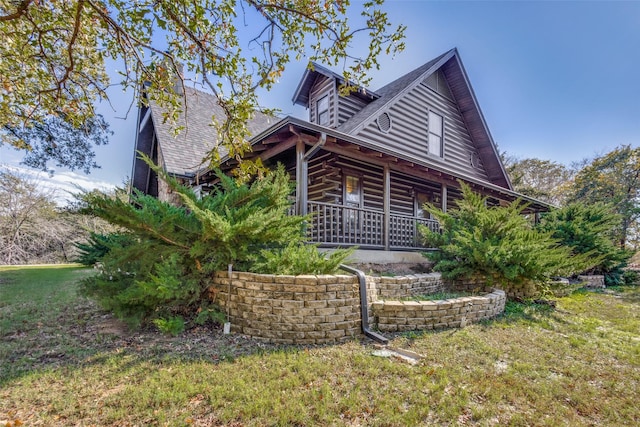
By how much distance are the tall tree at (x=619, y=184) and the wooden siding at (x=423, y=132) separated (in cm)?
1042

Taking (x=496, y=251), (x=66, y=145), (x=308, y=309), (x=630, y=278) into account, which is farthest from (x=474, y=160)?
(x=66, y=145)

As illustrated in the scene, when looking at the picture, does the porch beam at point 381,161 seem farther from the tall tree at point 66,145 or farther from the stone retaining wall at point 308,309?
the tall tree at point 66,145

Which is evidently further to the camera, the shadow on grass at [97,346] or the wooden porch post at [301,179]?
the wooden porch post at [301,179]

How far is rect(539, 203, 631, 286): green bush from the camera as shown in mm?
10141

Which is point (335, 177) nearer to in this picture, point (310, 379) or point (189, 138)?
point (189, 138)

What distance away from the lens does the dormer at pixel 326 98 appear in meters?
10.1

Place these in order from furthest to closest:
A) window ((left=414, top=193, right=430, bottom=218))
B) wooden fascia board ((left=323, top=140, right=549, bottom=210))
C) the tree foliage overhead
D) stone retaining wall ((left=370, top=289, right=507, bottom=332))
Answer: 1. window ((left=414, top=193, right=430, bottom=218))
2. wooden fascia board ((left=323, top=140, right=549, bottom=210))
3. stone retaining wall ((left=370, top=289, right=507, bottom=332))
4. the tree foliage overhead

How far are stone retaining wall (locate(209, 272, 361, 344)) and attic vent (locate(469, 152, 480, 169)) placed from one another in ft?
36.2

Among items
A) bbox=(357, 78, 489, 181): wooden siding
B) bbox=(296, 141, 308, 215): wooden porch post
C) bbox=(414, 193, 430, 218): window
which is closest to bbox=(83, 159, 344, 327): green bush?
bbox=(296, 141, 308, 215): wooden porch post

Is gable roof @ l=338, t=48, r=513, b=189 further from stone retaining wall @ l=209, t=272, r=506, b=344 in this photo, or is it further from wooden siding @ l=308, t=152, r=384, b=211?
stone retaining wall @ l=209, t=272, r=506, b=344

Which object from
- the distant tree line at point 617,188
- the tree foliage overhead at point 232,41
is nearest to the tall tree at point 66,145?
the tree foliage overhead at point 232,41

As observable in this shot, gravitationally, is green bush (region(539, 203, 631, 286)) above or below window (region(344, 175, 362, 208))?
below

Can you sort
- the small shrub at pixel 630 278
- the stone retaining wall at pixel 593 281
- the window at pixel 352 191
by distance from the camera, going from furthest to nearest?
the small shrub at pixel 630 278
the stone retaining wall at pixel 593 281
the window at pixel 352 191

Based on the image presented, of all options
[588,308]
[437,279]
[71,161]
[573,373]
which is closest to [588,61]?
[588,308]
